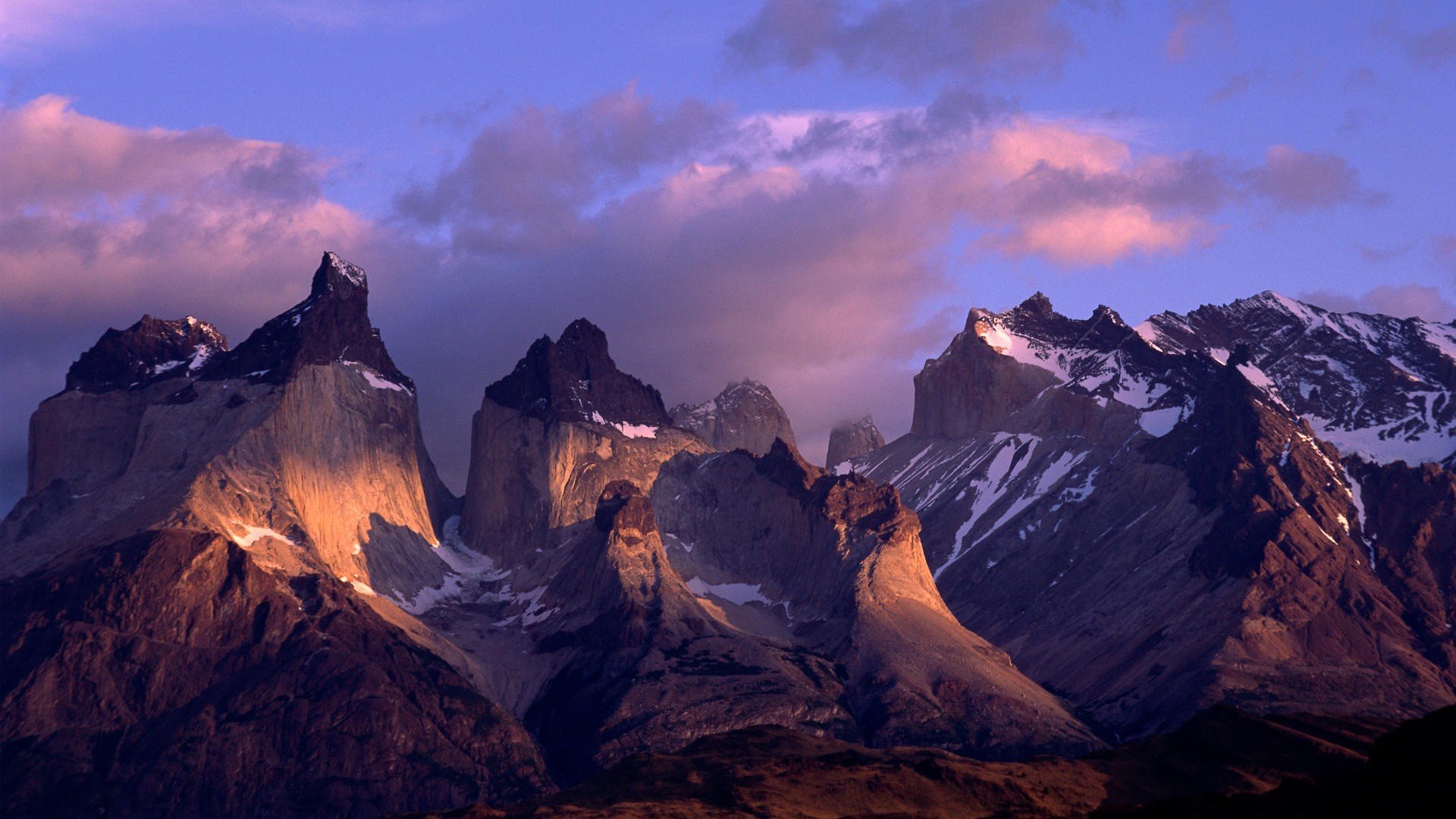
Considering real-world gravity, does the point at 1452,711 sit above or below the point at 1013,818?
above

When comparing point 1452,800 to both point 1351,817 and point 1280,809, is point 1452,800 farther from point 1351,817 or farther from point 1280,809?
point 1280,809

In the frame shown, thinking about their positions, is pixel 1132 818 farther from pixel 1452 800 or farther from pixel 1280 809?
pixel 1452 800

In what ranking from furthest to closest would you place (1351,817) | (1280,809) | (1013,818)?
(1013,818) → (1280,809) → (1351,817)

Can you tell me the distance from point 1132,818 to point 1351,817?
74.5 ft

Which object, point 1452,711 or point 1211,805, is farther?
point 1211,805

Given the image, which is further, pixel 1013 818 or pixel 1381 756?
pixel 1013 818

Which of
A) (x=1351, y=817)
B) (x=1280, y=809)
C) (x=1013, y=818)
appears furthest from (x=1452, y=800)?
(x=1013, y=818)

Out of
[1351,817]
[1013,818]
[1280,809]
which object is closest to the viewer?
[1351,817]

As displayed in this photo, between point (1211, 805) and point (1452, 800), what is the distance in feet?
118

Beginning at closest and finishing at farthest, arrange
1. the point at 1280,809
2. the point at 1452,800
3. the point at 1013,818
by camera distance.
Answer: the point at 1452,800 → the point at 1280,809 → the point at 1013,818

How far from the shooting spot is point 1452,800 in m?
140

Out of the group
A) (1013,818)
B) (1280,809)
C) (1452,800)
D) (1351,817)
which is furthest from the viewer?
(1013,818)

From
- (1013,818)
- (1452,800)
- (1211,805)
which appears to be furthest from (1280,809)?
(1013,818)

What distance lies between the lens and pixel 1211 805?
174375 mm
